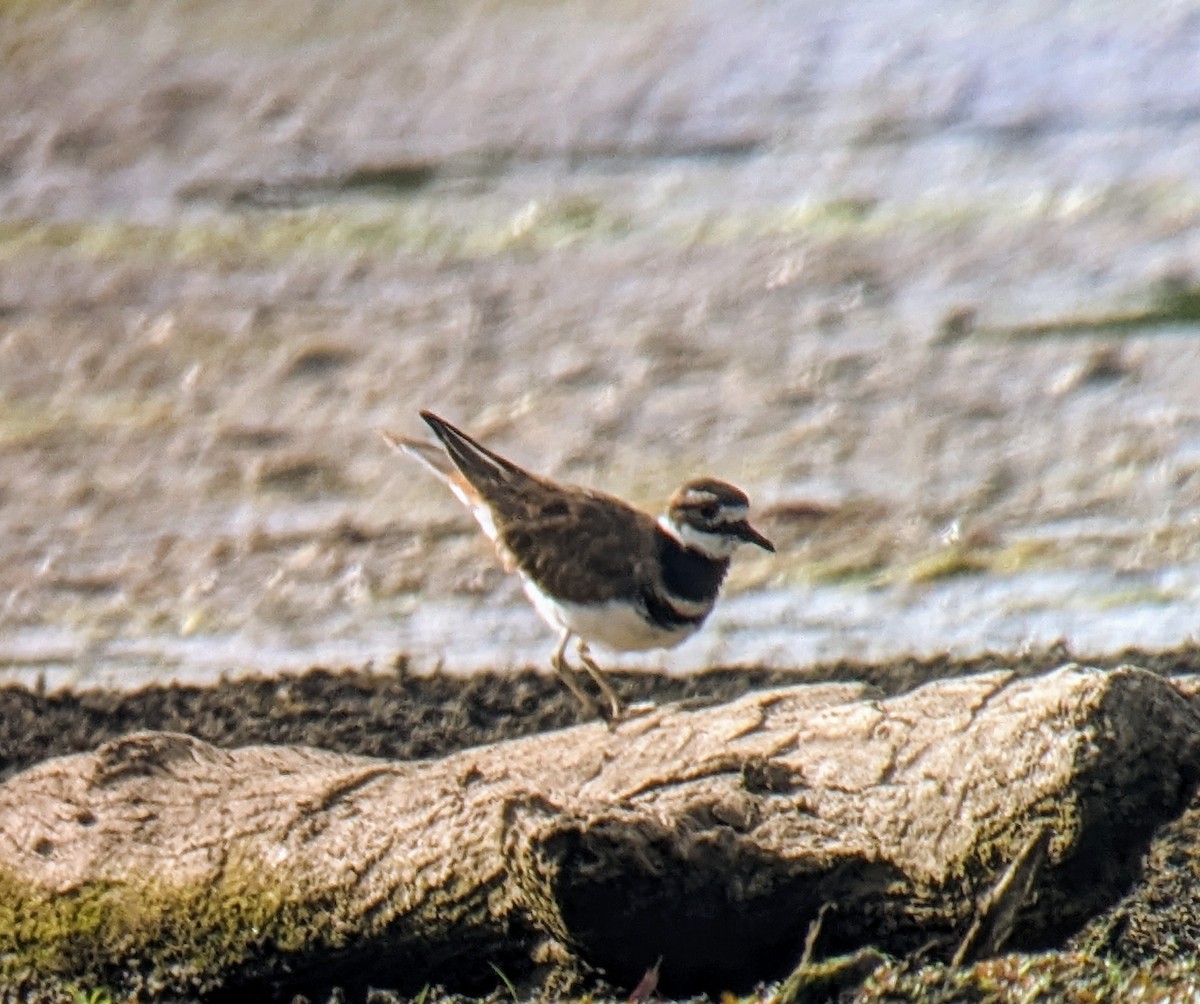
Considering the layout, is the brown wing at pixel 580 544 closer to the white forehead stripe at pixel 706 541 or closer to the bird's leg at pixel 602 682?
the white forehead stripe at pixel 706 541

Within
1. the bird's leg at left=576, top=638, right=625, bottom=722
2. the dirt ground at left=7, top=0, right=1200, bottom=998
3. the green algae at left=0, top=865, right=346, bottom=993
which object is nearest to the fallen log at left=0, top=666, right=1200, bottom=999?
the green algae at left=0, top=865, right=346, bottom=993

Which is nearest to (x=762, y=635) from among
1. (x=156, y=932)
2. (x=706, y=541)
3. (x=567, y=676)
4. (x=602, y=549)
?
(x=706, y=541)

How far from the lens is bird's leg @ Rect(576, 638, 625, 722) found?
199 inches

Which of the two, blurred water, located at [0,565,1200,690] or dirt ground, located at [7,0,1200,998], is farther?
dirt ground, located at [7,0,1200,998]

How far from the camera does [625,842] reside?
3578 millimetres

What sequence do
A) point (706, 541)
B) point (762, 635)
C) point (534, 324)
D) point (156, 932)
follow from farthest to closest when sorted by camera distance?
point (534, 324)
point (762, 635)
point (706, 541)
point (156, 932)

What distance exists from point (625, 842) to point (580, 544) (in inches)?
76.8

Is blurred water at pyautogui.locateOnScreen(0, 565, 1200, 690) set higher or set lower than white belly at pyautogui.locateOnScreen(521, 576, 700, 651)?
lower

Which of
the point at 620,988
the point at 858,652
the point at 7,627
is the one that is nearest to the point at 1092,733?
the point at 620,988

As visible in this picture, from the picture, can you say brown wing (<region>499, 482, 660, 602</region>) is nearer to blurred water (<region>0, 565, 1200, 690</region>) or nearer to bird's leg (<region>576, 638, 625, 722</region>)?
bird's leg (<region>576, 638, 625, 722</region>)

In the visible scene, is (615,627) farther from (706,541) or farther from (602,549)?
(706,541)

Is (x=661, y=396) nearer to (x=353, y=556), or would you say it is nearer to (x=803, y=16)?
(x=353, y=556)

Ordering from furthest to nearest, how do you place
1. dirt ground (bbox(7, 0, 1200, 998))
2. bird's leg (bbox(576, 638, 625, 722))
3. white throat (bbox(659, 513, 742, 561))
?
dirt ground (bbox(7, 0, 1200, 998))
white throat (bbox(659, 513, 742, 561))
bird's leg (bbox(576, 638, 625, 722))

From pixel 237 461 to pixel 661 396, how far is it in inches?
63.7
